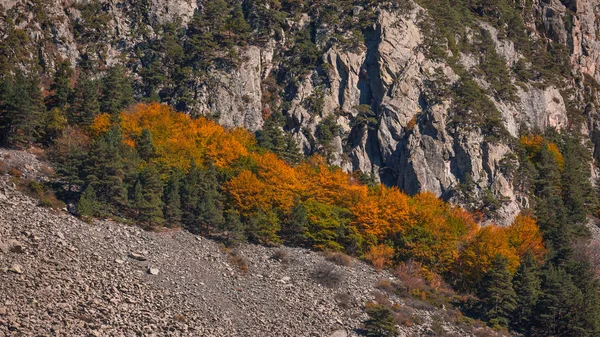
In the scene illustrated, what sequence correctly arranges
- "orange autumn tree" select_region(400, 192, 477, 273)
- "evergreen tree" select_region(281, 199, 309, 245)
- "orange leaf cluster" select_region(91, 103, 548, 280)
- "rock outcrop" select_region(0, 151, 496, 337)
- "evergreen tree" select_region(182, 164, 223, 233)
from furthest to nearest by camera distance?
"orange autumn tree" select_region(400, 192, 477, 273) → "orange leaf cluster" select_region(91, 103, 548, 280) → "evergreen tree" select_region(281, 199, 309, 245) → "evergreen tree" select_region(182, 164, 223, 233) → "rock outcrop" select_region(0, 151, 496, 337)

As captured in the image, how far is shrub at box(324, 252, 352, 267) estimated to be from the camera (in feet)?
215

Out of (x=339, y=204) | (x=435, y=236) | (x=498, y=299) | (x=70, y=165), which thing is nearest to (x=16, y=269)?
(x=70, y=165)

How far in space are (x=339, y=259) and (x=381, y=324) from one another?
13235 millimetres

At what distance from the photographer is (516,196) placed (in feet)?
297

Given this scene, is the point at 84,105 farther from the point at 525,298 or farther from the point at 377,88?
the point at 525,298

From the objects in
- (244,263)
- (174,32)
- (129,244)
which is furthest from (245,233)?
(174,32)

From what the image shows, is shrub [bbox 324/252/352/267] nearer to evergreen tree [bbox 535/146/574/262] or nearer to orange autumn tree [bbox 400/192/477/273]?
orange autumn tree [bbox 400/192/477/273]

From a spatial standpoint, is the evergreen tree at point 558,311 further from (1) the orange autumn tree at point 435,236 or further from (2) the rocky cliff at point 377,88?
(2) the rocky cliff at point 377,88

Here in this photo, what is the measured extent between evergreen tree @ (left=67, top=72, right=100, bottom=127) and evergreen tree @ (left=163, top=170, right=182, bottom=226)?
14.9 m

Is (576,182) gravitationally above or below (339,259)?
above

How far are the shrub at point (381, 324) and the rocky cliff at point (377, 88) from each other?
3598 centimetres

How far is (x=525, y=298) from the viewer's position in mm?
62750

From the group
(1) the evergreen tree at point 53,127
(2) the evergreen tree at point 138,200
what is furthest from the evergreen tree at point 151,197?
(1) the evergreen tree at point 53,127

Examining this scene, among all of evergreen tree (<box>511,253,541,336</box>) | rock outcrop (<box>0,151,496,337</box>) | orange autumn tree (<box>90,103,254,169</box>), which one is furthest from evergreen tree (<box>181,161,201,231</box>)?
evergreen tree (<box>511,253,541,336</box>)
